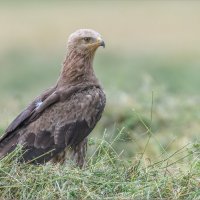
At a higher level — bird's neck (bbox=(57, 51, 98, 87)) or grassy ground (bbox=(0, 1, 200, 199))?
bird's neck (bbox=(57, 51, 98, 87))

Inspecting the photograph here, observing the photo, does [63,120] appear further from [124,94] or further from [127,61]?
[127,61]

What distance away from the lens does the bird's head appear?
9984mm

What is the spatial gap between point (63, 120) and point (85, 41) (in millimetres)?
801

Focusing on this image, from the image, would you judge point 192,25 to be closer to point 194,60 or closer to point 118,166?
point 194,60

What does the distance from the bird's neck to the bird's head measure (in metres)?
0.05

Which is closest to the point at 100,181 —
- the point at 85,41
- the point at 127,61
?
the point at 85,41

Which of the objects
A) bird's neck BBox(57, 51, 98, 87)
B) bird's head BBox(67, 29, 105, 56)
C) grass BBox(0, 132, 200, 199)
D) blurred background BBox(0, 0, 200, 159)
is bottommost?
blurred background BBox(0, 0, 200, 159)

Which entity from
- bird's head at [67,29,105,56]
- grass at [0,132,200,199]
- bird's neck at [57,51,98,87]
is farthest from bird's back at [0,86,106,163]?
grass at [0,132,200,199]

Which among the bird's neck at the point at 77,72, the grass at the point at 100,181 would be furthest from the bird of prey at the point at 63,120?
the grass at the point at 100,181

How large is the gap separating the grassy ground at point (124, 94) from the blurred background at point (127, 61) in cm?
2

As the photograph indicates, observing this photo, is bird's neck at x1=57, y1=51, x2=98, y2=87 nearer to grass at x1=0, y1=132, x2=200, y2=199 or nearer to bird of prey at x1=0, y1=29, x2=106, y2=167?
bird of prey at x1=0, y1=29, x2=106, y2=167

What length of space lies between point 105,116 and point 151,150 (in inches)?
59.4

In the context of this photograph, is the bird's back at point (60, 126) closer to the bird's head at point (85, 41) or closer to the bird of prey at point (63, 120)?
the bird of prey at point (63, 120)

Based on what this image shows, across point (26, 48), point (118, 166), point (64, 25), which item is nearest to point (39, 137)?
point (118, 166)
